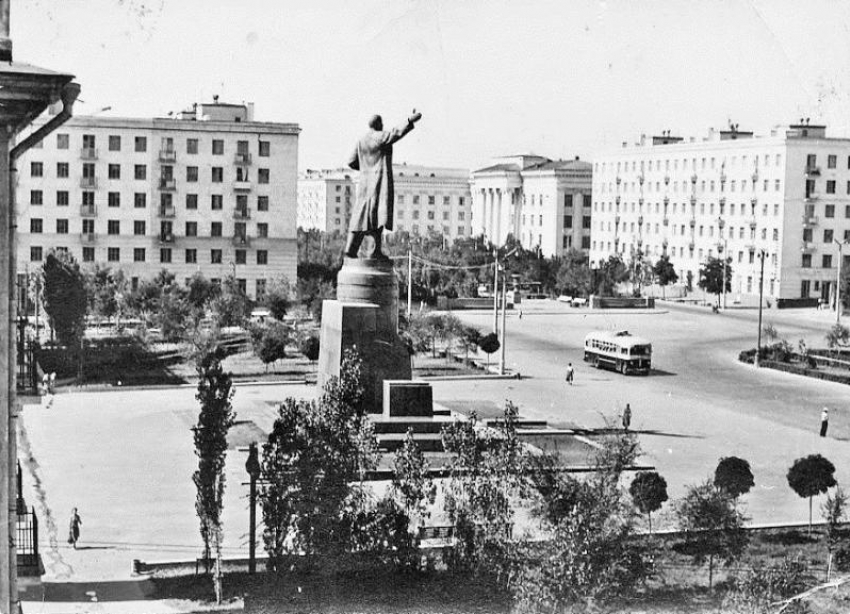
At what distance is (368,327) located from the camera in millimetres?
21250

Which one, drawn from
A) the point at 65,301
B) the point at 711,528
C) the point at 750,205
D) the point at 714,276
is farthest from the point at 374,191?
the point at 750,205

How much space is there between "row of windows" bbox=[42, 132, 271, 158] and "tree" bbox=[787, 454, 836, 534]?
39226 mm

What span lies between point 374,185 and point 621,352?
677 inches

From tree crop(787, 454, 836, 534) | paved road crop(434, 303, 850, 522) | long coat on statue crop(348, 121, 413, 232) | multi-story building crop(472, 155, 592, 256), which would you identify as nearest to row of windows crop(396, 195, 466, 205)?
multi-story building crop(472, 155, 592, 256)

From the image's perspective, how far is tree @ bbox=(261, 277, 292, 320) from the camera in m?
44.5

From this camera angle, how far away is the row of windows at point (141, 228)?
4994cm

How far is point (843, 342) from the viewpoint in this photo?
152ft

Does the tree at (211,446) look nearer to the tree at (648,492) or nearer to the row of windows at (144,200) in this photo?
the tree at (648,492)

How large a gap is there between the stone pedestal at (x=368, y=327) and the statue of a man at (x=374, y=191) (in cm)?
48

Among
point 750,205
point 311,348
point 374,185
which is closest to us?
point 374,185

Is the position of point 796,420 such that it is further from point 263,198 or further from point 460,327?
point 263,198

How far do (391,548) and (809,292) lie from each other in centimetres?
6143

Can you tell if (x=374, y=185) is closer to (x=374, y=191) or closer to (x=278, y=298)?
(x=374, y=191)

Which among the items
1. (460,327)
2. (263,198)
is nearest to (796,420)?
(460,327)
